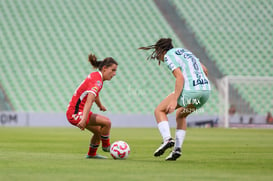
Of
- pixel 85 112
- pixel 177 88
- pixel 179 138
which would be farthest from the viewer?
pixel 179 138

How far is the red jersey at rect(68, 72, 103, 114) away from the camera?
7550 mm

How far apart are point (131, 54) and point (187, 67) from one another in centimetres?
1937

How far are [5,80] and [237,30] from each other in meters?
12.0

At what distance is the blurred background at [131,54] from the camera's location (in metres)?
24.2

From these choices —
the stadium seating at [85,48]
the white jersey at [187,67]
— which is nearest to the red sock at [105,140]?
the white jersey at [187,67]

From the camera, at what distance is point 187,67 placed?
7.37 meters

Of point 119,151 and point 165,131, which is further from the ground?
point 165,131

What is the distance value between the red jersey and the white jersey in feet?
3.16

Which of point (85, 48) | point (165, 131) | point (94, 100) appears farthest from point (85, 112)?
point (85, 48)

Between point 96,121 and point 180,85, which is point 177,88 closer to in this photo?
point 180,85

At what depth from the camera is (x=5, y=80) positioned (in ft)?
79.5

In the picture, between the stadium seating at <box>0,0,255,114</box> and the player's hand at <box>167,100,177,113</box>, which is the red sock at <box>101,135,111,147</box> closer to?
the player's hand at <box>167,100,177,113</box>

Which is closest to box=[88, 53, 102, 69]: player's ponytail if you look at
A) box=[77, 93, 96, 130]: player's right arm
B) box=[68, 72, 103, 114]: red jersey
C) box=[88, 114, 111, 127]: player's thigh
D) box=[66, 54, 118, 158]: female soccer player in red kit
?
box=[66, 54, 118, 158]: female soccer player in red kit

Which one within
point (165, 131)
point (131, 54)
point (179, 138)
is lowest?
point (131, 54)
